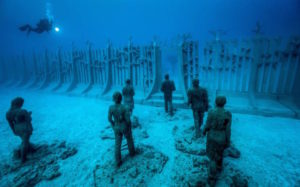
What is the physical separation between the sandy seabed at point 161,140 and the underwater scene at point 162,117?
0.03 metres

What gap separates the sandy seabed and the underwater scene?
0.03 metres

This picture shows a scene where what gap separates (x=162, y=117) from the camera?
6.64 metres

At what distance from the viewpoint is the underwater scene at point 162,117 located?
3.08m

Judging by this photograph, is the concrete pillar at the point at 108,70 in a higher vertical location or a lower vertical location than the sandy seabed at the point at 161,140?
higher

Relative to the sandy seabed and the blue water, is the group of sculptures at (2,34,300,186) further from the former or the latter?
the blue water

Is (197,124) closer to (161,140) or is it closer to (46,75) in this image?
(161,140)

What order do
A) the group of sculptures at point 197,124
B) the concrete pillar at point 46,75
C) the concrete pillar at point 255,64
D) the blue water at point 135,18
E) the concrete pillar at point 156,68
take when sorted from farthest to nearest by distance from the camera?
the blue water at point 135,18, the concrete pillar at point 46,75, the concrete pillar at point 156,68, the concrete pillar at point 255,64, the group of sculptures at point 197,124

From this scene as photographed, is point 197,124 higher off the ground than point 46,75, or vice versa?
point 46,75

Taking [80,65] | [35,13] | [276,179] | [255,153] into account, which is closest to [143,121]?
[255,153]

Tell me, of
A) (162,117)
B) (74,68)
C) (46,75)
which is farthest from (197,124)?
Answer: (46,75)

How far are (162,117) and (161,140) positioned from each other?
81.2 inches

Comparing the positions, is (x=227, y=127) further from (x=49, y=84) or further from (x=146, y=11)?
(x=146, y=11)

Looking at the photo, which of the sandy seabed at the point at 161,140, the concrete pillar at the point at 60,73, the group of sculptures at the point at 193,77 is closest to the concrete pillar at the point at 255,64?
the group of sculptures at the point at 193,77

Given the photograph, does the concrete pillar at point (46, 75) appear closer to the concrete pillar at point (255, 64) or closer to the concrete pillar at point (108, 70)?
the concrete pillar at point (108, 70)
